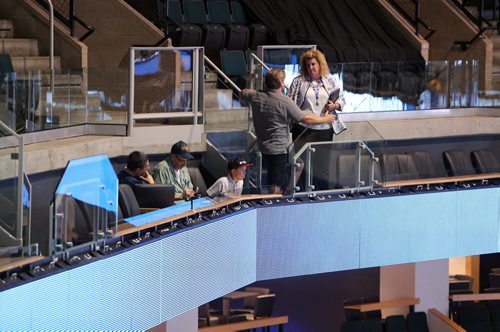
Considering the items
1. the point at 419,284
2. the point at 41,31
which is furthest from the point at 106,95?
the point at 419,284

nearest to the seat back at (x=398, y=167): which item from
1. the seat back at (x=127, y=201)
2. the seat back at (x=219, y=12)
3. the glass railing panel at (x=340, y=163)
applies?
the glass railing panel at (x=340, y=163)

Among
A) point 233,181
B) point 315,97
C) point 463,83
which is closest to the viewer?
point 233,181

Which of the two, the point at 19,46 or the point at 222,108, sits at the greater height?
the point at 19,46

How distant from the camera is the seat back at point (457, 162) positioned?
13.3m

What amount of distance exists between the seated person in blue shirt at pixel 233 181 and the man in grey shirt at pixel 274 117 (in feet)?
0.81

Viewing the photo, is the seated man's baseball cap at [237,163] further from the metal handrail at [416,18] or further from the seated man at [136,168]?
the metal handrail at [416,18]

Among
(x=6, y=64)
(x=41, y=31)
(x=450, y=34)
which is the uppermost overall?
(x=450, y=34)

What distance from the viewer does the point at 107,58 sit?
14.9 meters

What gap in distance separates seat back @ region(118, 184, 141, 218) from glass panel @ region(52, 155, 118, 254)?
1.17ft

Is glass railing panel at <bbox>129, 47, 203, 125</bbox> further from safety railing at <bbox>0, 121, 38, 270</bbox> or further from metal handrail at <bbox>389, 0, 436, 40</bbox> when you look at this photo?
metal handrail at <bbox>389, 0, 436, 40</bbox>

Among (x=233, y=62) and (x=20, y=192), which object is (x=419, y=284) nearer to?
(x=233, y=62)

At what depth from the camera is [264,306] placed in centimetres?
1619

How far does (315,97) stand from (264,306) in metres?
5.84

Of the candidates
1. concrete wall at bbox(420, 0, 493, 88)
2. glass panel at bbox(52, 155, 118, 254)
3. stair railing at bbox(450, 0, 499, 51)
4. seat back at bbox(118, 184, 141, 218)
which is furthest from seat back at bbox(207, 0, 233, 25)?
glass panel at bbox(52, 155, 118, 254)
